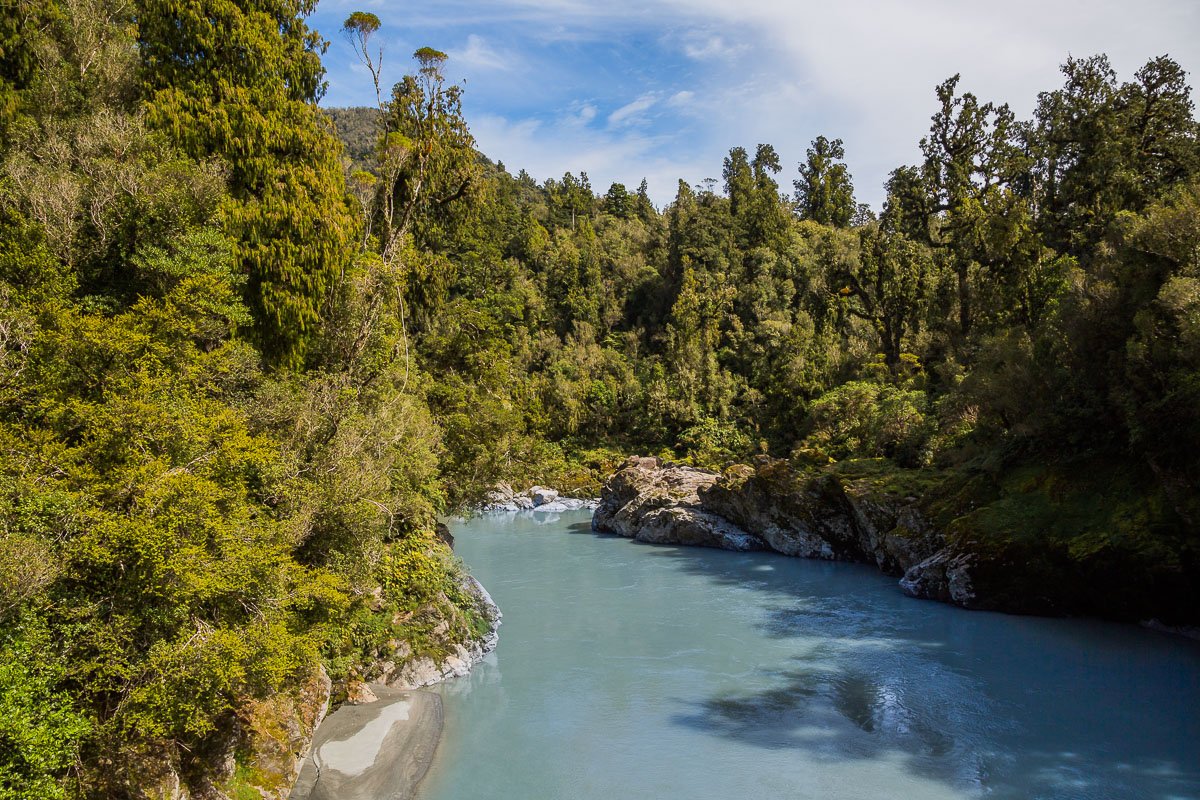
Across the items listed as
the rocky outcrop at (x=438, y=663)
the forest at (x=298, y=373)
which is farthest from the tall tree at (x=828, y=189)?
the rocky outcrop at (x=438, y=663)

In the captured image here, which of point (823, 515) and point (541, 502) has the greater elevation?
point (823, 515)

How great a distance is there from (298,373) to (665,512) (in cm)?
1912

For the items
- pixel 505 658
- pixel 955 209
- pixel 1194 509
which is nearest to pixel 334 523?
pixel 505 658

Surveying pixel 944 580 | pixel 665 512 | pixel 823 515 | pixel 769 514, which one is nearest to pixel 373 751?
pixel 944 580

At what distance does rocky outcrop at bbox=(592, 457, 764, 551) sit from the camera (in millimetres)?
27719

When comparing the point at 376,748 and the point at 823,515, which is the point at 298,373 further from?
the point at 823,515

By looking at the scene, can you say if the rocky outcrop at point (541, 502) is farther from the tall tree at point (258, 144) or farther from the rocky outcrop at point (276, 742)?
the rocky outcrop at point (276, 742)

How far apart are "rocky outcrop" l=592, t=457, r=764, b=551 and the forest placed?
519 cm

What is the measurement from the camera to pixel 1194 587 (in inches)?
562

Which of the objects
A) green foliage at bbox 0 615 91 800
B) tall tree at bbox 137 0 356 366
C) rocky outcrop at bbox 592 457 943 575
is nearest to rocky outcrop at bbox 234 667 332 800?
green foliage at bbox 0 615 91 800

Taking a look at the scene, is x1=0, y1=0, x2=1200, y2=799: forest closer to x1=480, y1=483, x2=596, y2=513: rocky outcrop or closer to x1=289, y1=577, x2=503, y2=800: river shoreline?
x1=289, y1=577, x2=503, y2=800: river shoreline

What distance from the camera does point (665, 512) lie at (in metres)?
29.3

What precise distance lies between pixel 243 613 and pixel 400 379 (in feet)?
29.2

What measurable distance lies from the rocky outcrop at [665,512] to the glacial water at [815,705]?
25.1ft
